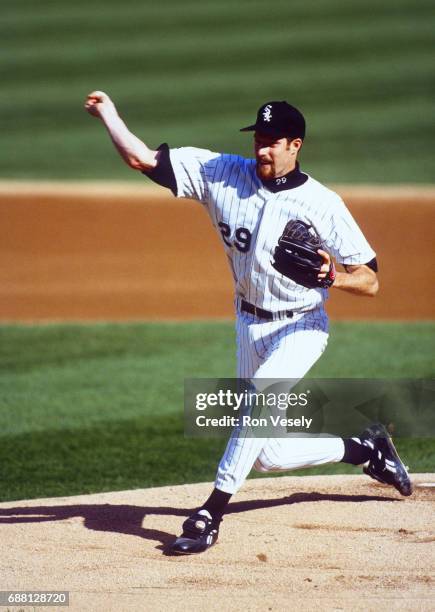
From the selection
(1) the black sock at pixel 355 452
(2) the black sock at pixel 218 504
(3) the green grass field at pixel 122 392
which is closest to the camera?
(2) the black sock at pixel 218 504

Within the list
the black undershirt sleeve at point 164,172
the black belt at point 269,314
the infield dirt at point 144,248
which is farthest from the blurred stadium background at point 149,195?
the black undershirt sleeve at point 164,172

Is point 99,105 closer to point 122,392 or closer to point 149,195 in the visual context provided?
point 122,392

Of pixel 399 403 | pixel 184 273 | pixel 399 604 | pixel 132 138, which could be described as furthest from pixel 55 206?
pixel 399 604

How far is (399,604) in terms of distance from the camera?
12.8 feet

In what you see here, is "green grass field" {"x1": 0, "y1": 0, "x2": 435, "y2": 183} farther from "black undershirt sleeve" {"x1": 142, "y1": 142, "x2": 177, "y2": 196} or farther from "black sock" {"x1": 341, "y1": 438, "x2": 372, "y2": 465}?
"black undershirt sleeve" {"x1": 142, "y1": 142, "x2": 177, "y2": 196}

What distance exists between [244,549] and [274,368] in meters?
0.78

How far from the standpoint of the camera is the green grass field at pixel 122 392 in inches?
233

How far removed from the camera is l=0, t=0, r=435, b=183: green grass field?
12.9 metres

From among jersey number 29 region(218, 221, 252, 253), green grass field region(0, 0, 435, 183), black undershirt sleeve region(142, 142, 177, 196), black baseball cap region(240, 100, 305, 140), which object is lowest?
jersey number 29 region(218, 221, 252, 253)

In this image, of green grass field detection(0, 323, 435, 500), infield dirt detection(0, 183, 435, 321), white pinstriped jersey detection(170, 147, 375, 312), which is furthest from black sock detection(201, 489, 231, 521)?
infield dirt detection(0, 183, 435, 321)

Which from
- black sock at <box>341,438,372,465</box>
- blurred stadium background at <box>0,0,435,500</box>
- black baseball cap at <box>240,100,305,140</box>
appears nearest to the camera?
black baseball cap at <box>240,100,305,140</box>

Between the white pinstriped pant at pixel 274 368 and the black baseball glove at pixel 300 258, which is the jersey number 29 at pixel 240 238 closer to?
the black baseball glove at pixel 300 258

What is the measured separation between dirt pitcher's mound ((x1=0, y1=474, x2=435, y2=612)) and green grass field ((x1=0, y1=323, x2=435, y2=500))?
0.57m

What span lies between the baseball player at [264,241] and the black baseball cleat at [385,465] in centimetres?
52
